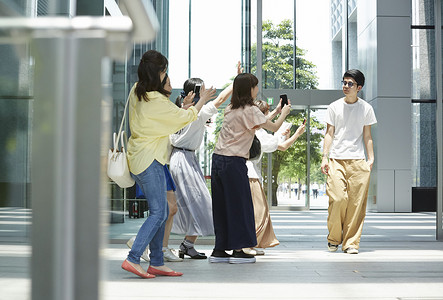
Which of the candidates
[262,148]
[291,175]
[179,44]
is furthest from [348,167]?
[291,175]

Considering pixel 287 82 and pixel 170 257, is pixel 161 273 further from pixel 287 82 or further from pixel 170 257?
pixel 287 82

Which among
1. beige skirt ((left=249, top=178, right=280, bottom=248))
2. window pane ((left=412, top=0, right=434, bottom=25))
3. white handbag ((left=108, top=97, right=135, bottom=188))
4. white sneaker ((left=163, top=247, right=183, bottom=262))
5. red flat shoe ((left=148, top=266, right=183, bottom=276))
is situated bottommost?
white sneaker ((left=163, top=247, right=183, bottom=262))

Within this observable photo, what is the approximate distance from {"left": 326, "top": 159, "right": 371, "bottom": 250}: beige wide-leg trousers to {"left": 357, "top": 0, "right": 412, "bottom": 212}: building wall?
961 cm

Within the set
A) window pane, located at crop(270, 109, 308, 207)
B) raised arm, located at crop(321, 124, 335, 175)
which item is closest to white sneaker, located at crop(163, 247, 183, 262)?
raised arm, located at crop(321, 124, 335, 175)

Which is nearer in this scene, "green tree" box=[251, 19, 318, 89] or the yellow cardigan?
Result: the yellow cardigan

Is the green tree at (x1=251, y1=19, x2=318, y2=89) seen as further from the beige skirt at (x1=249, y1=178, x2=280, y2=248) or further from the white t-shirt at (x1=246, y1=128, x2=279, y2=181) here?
the beige skirt at (x1=249, y1=178, x2=280, y2=248)

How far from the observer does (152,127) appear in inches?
156

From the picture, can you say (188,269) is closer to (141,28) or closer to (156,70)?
(156,70)

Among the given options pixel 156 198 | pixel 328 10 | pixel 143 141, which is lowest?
pixel 156 198

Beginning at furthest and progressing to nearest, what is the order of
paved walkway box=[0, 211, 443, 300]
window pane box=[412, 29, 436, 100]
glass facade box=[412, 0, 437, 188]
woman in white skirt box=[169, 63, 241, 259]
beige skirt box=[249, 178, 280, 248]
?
window pane box=[412, 29, 436, 100] < glass facade box=[412, 0, 437, 188] < beige skirt box=[249, 178, 280, 248] < woman in white skirt box=[169, 63, 241, 259] < paved walkway box=[0, 211, 443, 300]

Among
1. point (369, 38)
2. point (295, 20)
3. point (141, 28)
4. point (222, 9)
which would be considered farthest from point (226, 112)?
point (295, 20)

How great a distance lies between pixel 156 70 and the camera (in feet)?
13.6

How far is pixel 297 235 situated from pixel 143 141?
14.5 ft

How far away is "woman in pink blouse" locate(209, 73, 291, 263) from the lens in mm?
4992
